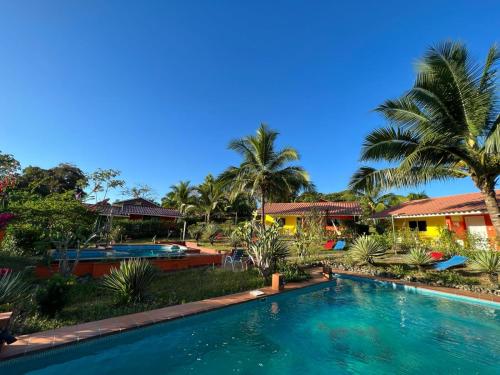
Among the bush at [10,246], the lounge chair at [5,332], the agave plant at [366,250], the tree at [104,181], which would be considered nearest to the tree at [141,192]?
the tree at [104,181]

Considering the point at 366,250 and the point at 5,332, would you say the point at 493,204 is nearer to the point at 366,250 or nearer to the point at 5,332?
the point at 366,250

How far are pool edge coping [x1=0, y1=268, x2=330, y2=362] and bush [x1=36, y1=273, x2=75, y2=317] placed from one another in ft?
2.33

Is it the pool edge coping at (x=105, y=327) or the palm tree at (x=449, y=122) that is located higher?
the palm tree at (x=449, y=122)

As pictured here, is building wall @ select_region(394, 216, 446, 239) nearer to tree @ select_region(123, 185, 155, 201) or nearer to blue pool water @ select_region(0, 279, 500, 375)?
blue pool water @ select_region(0, 279, 500, 375)

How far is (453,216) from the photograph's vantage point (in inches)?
778

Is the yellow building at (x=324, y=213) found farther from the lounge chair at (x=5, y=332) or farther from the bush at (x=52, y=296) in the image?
the lounge chair at (x=5, y=332)

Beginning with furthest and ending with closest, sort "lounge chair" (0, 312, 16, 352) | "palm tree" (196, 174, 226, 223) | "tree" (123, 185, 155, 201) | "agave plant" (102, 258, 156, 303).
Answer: "tree" (123, 185, 155, 201) < "palm tree" (196, 174, 226, 223) < "agave plant" (102, 258, 156, 303) < "lounge chair" (0, 312, 16, 352)

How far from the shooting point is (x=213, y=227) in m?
22.8

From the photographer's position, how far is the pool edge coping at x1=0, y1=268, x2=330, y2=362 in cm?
441

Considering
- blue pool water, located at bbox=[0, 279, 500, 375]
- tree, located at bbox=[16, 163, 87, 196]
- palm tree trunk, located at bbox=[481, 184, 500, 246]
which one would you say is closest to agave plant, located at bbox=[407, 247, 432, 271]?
palm tree trunk, located at bbox=[481, 184, 500, 246]

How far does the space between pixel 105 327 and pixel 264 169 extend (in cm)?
1487

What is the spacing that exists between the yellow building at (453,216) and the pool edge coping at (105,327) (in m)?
15.5

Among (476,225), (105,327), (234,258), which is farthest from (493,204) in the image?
(105,327)

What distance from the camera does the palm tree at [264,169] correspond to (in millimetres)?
18766
